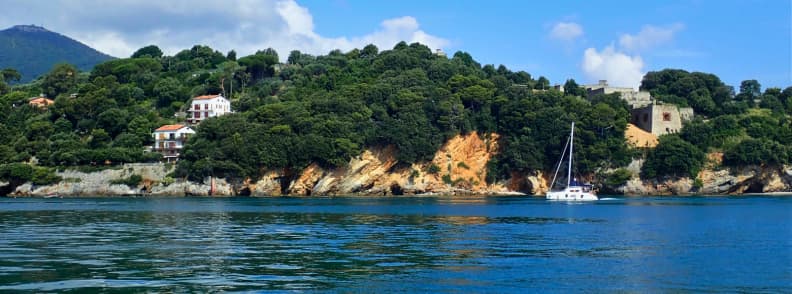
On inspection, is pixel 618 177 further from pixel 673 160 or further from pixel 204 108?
pixel 204 108

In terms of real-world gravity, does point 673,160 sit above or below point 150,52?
below

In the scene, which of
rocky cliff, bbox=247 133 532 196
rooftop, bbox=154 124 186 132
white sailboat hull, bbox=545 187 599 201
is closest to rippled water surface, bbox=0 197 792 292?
white sailboat hull, bbox=545 187 599 201

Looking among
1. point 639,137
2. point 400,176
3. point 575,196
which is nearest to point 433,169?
point 400,176

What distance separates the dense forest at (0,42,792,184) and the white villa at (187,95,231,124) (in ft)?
7.28

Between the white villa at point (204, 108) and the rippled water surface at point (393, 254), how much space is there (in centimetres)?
6637

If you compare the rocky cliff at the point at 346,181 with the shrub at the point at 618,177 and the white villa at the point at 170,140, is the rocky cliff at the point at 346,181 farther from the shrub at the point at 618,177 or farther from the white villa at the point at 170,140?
the shrub at the point at 618,177

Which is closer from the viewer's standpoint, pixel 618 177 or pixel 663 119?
pixel 618 177

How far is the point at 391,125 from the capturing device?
9794cm

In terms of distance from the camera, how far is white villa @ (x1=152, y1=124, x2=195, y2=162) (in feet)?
343

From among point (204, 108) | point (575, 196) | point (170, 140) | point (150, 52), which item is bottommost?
point (575, 196)

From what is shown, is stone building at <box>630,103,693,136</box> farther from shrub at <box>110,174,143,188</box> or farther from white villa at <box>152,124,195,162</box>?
shrub at <box>110,174,143,188</box>

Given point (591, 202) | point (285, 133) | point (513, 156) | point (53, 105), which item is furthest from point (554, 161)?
point (53, 105)

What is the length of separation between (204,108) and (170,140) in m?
13.5

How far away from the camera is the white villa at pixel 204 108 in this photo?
11806 centimetres
